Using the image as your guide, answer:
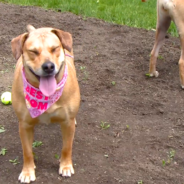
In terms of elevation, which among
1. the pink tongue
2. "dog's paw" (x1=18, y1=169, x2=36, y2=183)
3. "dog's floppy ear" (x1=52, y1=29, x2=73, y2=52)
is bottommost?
"dog's paw" (x1=18, y1=169, x2=36, y2=183)

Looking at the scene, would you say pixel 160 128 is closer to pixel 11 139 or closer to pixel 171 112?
pixel 171 112

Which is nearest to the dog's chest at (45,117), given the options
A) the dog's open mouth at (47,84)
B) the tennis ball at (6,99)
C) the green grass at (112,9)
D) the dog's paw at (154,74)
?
the dog's open mouth at (47,84)

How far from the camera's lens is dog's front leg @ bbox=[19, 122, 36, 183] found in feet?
11.8

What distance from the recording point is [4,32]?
7.42 metres

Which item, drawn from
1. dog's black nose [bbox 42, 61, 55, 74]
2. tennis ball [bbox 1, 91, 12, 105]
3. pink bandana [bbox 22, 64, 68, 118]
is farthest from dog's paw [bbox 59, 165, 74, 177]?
tennis ball [bbox 1, 91, 12, 105]

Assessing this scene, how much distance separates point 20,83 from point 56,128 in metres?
1.26

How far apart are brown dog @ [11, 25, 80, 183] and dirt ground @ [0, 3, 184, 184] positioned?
395 mm

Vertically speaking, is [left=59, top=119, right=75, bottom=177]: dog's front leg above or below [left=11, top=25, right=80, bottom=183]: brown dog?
below

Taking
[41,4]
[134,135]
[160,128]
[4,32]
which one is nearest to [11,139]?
[134,135]

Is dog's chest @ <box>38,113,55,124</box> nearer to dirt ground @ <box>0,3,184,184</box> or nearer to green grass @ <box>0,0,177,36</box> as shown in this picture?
dirt ground @ <box>0,3,184,184</box>

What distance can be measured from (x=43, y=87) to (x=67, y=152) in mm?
817

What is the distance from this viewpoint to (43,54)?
3131 mm

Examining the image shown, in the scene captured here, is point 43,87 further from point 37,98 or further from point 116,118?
point 116,118

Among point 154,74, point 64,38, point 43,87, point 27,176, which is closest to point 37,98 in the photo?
point 43,87
